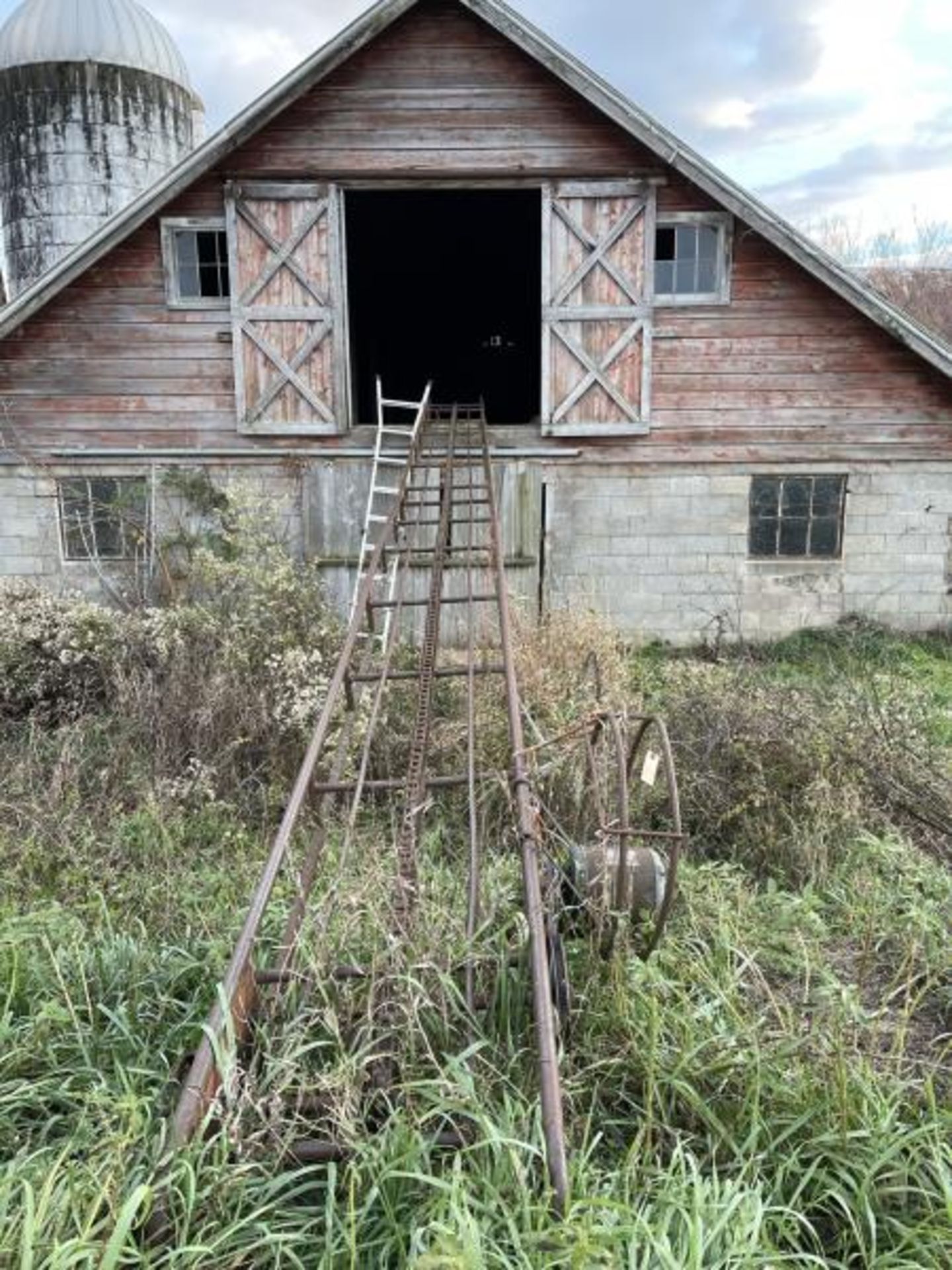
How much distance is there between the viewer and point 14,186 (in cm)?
1552

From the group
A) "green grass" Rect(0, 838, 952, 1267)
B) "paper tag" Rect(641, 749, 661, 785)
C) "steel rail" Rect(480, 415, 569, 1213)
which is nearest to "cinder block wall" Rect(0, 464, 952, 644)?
"steel rail" Rect(480, 415, 569, 1213)

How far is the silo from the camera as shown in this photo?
15.1 meters

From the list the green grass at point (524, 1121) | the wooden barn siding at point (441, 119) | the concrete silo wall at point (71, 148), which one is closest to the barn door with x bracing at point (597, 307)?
the wooden barn siding at point (441, 119)

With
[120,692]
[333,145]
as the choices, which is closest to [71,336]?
[333,145]

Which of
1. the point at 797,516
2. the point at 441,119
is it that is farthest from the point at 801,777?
the point at 441,119

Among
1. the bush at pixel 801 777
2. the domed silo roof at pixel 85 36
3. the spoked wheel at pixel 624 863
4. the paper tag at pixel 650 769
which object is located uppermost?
the domed silo roof at pixel 85 36

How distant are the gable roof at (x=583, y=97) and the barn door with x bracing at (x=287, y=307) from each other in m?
0.71

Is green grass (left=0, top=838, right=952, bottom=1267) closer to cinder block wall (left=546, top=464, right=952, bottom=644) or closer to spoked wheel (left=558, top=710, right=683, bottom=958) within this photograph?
spoked wheel (left=558, top=710, right=683, bottom=958)

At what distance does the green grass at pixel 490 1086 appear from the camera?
2176 mm

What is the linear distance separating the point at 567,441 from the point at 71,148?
11.7 m

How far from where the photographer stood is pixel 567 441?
10039mm

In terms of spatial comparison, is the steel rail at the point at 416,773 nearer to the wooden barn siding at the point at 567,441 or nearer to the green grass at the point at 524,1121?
the green grass at the point at 524,1121

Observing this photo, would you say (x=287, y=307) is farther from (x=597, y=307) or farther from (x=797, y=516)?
(x=797, y=516)

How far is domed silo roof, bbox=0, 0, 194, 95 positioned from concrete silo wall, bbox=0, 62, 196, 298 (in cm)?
26
